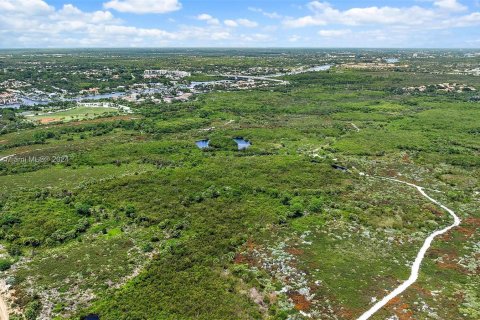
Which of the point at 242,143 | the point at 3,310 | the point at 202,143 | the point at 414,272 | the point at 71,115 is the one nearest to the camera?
the point at 3,310

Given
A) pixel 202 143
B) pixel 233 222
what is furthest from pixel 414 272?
pixel 202 143

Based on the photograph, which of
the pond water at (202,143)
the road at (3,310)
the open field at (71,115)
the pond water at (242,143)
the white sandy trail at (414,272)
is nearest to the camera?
the road at (3,310)

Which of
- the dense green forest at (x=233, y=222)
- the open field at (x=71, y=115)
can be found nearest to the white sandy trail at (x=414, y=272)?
the dense green forest at (x=233, y=222)

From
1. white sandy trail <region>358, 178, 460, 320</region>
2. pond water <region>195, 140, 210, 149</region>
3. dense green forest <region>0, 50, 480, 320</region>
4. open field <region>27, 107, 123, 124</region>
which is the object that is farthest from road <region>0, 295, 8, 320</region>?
open field <region>27, 107, 123, 124</region>

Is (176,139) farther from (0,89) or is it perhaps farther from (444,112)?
(0,89)

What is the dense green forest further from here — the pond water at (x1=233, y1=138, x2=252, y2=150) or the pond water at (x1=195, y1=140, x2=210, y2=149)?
the pond water at (x1=195, y1=140, x2=210, y2=149)

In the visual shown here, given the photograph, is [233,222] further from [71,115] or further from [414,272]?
[71,115]

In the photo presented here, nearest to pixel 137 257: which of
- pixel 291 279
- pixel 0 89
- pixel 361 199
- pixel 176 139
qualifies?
pixel 291 279

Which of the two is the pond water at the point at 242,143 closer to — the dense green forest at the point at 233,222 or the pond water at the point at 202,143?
the dense green forest at the point at 233,222
